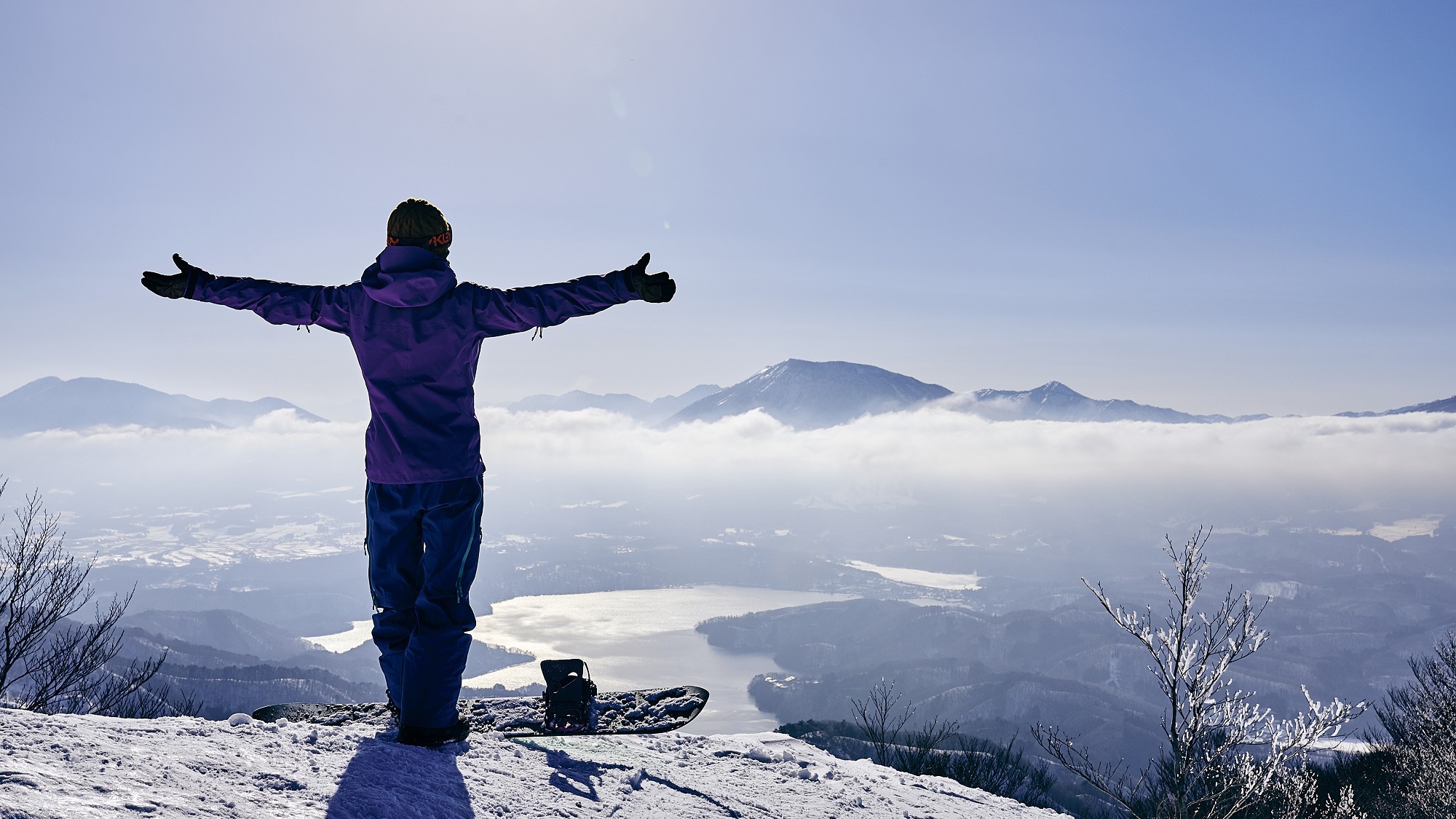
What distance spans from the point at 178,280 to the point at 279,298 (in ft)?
2.17

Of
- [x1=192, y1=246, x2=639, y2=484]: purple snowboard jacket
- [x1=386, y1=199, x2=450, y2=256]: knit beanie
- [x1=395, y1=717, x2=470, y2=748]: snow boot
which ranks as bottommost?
[x1=395, y1=717, x2=470, y2=748]: snow boot

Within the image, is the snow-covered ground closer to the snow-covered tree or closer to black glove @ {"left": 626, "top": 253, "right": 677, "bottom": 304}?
black glove @ {"left": 626, "top": 253, "right": 677, "bottom": 304}

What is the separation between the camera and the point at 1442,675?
144 feet

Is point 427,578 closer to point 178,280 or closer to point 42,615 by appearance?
point 178,280

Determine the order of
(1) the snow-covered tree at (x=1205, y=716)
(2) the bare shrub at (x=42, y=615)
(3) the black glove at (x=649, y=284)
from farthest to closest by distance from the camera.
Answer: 1. (2) the bare shrub at (x=42, y=615)
2. (1) the snow-covered tree at (x=1205, y=716)
3. (3) the black glove at (x=649, y=284)

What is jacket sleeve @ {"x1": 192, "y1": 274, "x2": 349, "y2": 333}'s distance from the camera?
416cm

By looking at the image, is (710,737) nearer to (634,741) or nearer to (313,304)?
(634,741)

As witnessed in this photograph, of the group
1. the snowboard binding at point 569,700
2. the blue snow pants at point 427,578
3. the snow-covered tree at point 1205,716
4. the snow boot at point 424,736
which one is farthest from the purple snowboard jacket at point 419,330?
the snow-covered tree at point 1205,716

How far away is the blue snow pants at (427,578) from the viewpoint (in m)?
4.09

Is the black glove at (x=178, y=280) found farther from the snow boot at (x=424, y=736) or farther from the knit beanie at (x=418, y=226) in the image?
the snow boot at (x=424, y=736)

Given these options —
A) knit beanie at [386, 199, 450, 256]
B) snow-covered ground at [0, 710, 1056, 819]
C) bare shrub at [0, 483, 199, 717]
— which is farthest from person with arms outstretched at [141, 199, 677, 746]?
bare shrub at [0, 483, 199, 717]

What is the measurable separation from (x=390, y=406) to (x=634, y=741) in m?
2.98

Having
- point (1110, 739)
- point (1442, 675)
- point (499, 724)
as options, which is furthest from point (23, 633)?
point (1110, 739)

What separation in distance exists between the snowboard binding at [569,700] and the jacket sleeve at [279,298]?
277 centimetres
